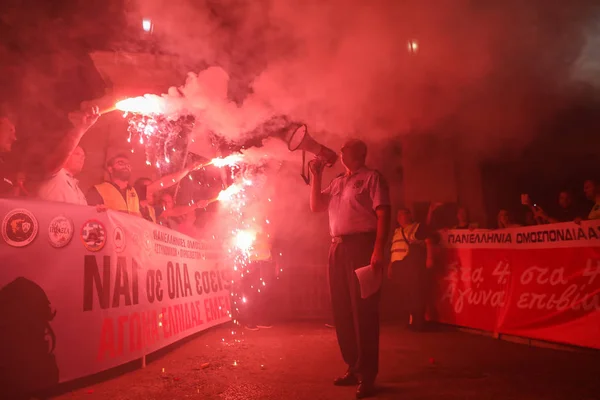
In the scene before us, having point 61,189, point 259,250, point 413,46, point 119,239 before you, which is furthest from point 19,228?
point 413,46

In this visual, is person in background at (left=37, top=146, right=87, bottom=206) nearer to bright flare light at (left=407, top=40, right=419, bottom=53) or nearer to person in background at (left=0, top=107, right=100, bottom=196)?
person in background at (left=0, top=107, right=100, bottom=196)

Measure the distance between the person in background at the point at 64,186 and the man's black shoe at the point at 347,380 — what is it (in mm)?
2760

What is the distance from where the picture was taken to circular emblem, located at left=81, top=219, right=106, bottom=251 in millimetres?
3438

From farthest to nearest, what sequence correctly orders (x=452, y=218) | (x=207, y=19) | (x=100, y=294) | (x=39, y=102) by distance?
(x=452, y=218) < (x=39, y=102) < (x=207, y=19) < (x=100, y=294)

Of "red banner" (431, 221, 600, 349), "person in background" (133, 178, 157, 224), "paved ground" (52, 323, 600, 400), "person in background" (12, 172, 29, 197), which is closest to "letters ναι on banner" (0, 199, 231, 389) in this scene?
"paved ground" (52, 323, 600, 400)

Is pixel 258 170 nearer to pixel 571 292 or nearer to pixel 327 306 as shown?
pixel 327 306

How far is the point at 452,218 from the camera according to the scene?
354 inches

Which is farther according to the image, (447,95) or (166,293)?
(447,95)

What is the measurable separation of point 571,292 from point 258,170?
560 centimetres

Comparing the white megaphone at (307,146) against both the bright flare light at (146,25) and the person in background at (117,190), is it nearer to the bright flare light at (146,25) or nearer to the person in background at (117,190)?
the person in background at (117,190)

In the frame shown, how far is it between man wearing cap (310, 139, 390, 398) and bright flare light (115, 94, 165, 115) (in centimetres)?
387

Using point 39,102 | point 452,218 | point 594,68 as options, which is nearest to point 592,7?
point 594,68

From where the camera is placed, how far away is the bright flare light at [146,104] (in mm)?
5736

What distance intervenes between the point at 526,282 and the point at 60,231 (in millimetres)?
5135
